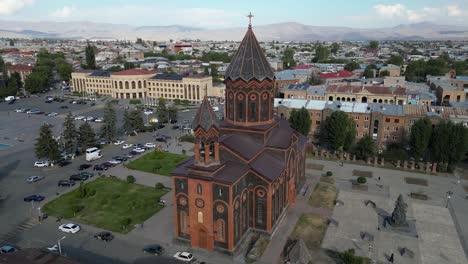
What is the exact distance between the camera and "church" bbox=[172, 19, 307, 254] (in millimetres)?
37312

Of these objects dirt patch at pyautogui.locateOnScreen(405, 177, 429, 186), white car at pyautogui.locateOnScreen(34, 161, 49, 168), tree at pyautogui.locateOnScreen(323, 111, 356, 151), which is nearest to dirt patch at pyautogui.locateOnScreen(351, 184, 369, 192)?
dirt patch at pyautogui.locateOnScreen(405, 177, 429, 186)

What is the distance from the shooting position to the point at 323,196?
52.9 metres

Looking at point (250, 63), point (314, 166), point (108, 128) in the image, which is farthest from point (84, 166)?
point (314, 166)

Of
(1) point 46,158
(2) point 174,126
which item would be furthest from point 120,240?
(2) point 174,126

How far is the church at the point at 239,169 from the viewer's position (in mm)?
37312

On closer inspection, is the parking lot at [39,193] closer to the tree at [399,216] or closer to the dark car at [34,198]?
the dark car at [34,198]

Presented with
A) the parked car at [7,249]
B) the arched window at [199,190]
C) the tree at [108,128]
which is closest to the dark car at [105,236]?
the parked car at [7,249]

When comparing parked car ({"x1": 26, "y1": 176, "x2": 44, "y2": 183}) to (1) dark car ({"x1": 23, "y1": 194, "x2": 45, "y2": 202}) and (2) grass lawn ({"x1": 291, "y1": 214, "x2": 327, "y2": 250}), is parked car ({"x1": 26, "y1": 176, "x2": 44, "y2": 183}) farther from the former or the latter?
(2) grass lawn ({"x1": 291, "y1": 214, "x2": 327, "y2": 250})

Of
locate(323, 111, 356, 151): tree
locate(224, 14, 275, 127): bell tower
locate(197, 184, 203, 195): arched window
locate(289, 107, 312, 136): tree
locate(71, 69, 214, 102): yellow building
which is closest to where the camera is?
locate(197, 184, 203, 195): arched window

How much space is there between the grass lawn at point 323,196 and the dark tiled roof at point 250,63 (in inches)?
775

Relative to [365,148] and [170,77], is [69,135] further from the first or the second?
[170,77]

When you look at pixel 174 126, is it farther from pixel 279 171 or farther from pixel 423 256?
pixel 423 256

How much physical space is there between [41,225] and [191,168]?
22231 mm

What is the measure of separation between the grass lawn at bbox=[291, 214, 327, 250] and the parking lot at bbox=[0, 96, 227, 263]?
15.8 m
